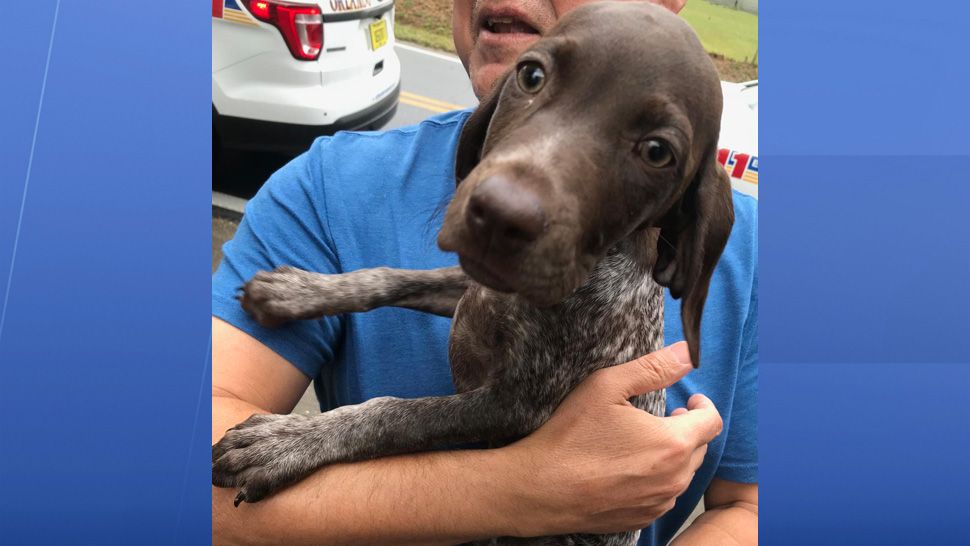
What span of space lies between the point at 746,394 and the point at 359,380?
1.09 metres

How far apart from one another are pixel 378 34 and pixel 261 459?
4.11 feet

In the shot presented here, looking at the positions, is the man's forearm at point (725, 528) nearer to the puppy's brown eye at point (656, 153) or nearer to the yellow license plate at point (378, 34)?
the puppy's brown eye at point (656, 153)

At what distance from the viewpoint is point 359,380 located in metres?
2.28

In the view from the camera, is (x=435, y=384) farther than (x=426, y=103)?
No

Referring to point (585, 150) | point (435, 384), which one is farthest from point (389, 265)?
point (585, 150)

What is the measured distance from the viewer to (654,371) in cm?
200

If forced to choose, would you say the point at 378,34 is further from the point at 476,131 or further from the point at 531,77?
the point at 531,77

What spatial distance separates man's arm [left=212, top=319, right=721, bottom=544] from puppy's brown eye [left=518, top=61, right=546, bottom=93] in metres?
0.77

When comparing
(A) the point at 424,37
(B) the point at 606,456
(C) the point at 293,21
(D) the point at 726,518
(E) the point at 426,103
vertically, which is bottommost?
(D) the point at 726,518

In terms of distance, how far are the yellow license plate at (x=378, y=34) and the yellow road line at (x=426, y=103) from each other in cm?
119

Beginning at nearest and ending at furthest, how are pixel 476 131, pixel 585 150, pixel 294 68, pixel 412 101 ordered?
pixel 585 150 < pixel 476 131 < pixel 294 68 < pixel 412 101

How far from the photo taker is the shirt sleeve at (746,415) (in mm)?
2379

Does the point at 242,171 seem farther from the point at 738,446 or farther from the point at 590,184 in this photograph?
the point at 738,446

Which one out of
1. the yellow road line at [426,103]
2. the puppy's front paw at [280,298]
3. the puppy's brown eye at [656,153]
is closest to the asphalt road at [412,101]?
the yellow road line at [426,103]
